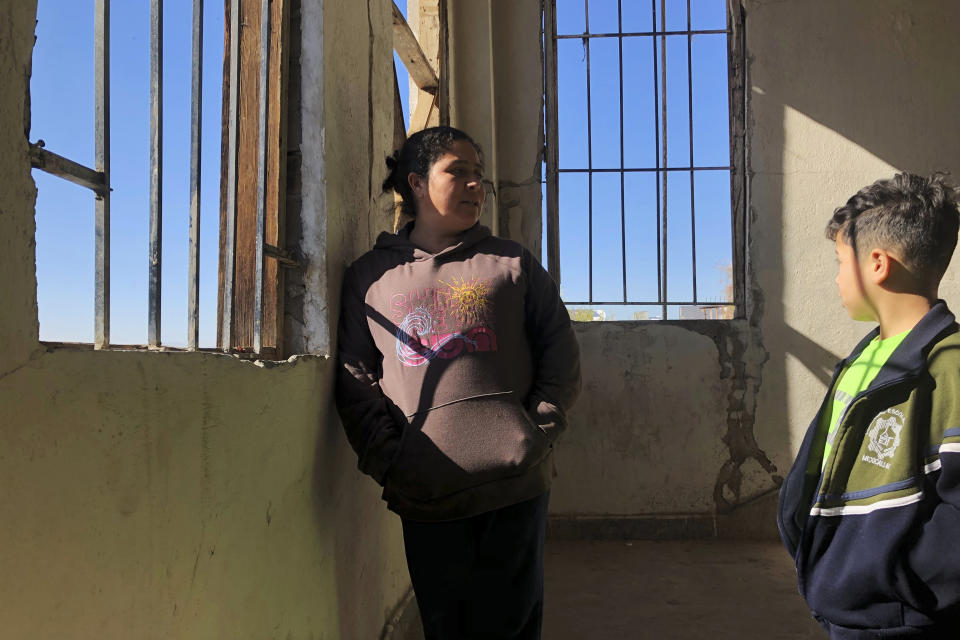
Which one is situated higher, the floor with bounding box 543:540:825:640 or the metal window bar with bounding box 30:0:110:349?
the metal window bar with bounding box 30:0:110:349

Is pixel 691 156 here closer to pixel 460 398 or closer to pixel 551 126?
pixel 551 126

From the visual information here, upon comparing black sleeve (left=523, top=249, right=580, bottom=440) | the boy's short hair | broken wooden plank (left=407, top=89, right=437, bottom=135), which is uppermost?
broken wooden plank (left=407, top=89, right=437, bottom=135)

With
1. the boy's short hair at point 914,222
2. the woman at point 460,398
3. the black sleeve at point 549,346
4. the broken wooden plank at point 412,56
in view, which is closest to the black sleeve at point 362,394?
the woman at point 460,398

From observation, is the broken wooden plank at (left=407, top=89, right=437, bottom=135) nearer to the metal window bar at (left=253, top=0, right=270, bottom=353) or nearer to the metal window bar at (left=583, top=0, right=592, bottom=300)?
the metal window bar at (left=583, top=0, right=592, bottom=300)

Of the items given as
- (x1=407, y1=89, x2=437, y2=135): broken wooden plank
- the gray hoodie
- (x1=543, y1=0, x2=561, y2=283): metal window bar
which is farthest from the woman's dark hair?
(x1=543, y1=0, x2=561, y2=283): metal window bar

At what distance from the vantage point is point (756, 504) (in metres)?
4.21

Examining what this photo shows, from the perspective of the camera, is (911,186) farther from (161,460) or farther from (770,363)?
(770,363)

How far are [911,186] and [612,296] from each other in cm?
296

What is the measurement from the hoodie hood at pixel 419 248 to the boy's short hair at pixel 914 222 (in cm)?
86

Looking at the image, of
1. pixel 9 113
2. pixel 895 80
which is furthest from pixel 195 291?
pixel 895 80

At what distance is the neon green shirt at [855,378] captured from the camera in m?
1.36

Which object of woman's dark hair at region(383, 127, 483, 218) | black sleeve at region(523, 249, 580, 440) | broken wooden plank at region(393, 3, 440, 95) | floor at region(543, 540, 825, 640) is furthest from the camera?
broken wooden plank at region(393, 3, 440, 95)

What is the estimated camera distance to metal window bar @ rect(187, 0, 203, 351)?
1.41 m

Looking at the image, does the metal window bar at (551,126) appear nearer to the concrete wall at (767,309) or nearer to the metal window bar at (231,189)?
the concrete wall at (767,309)
